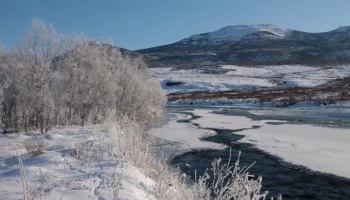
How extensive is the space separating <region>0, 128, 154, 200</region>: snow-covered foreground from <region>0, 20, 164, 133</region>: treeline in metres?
6.49

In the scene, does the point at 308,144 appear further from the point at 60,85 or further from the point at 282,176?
the point at 60,85

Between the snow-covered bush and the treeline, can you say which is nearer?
the snow-covered bush

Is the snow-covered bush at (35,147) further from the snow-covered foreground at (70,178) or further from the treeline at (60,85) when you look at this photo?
the treeline at (60,85)

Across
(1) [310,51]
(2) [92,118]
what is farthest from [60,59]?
(1) [310,51]

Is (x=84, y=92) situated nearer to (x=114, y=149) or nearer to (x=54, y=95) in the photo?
(x=54, y=95)

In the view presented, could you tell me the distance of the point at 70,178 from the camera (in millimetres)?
6695

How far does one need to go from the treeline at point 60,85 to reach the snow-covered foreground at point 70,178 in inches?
256

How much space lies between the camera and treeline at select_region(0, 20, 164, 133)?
16750 mm

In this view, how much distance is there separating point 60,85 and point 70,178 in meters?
13.0

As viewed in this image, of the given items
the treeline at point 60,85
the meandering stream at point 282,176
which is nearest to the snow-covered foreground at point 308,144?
the meandering stream at point 282,176

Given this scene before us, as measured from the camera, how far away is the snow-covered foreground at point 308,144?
13.1 m

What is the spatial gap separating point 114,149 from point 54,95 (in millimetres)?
10441

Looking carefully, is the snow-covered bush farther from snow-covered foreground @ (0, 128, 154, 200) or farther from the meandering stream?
the meandering stream

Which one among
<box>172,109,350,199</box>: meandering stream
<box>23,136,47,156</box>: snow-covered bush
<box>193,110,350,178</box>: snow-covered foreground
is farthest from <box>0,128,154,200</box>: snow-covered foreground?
<box>193,110,350,178</box>: snow-covered foreground
